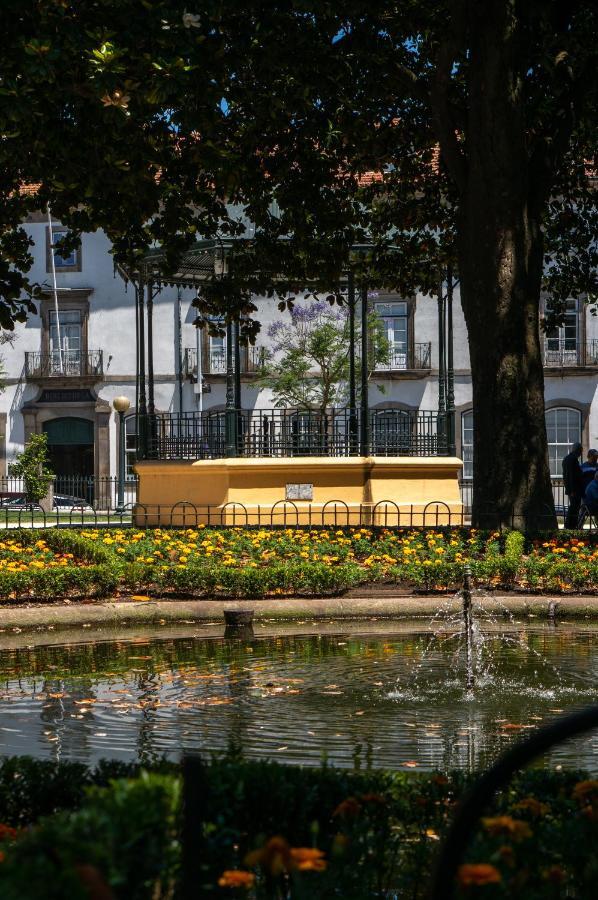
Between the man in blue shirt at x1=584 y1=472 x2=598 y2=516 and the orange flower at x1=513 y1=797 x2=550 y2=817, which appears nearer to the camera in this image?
the orange flower at x1=513 y1=797 x2=550 y2=817

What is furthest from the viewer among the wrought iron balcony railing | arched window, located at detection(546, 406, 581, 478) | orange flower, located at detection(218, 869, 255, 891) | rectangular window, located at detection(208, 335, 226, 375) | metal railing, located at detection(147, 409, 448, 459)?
the wrought iron balcony railing

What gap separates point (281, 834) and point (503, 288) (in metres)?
11.0

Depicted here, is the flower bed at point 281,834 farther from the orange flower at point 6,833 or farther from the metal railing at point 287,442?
the metal railing at point 287,442

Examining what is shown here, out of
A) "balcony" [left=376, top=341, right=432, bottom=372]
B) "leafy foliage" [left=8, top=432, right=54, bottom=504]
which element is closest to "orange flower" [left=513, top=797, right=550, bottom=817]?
"leafy foliage" [left=8, top=432, right=54, bottom=504]

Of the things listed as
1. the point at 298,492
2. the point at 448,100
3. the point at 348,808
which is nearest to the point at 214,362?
the point at 298,492

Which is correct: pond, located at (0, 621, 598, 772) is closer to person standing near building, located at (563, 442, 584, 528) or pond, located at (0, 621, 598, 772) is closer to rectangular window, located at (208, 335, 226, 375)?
person standing near building, located at (563, 442, 584, 528)

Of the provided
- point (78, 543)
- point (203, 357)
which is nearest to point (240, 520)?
point (78, 543)

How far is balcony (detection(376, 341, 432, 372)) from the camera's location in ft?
125

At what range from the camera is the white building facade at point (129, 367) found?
1489 inches

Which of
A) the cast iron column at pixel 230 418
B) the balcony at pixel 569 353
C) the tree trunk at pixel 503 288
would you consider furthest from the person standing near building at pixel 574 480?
the balcony at pixel 569 353

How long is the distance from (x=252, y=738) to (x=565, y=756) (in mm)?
1415

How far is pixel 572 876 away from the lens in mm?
3070

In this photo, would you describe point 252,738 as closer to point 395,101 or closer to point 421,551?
point 421,551

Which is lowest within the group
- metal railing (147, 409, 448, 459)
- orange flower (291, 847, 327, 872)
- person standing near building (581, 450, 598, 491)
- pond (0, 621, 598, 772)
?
pond (0, 621, 598, 772)
